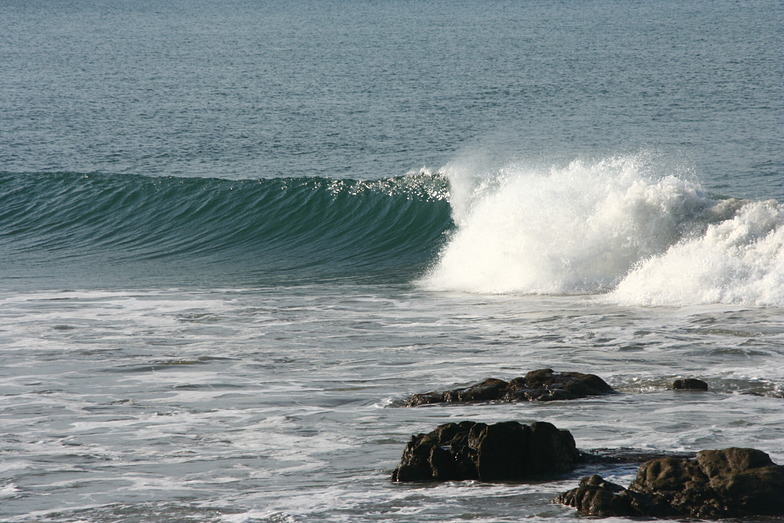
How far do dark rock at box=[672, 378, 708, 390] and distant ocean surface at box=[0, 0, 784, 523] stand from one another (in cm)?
23

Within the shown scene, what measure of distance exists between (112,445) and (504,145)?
76.1 feet

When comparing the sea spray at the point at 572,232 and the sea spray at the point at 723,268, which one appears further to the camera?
the sea spray at the point at 572,232

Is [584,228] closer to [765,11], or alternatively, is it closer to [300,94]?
[300,94]

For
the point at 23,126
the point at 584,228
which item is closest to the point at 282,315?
the point at 584,228

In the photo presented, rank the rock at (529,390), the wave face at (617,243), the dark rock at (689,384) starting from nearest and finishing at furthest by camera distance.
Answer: the rock at (529,390), the dark rock at (689,384), the wave face at (617,243)

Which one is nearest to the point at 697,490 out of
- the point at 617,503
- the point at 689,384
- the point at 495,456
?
the point at 617,503

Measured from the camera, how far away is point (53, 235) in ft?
83.1

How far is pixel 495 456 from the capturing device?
7.09m

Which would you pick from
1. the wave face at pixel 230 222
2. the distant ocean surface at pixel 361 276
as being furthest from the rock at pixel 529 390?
the wave face at pixel 230 222

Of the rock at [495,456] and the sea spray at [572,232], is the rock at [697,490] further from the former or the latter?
the sea spray at [572,232]

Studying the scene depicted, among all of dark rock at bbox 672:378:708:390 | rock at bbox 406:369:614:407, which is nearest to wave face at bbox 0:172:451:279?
rock at bbox 406:369:614:407

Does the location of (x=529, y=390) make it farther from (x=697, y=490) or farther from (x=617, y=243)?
(x=617, y=243)

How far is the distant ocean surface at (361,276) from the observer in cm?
798

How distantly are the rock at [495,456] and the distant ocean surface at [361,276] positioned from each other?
15cm
